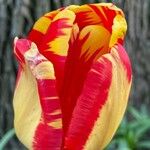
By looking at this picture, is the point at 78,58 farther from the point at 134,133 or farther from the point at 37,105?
the point at 134,133

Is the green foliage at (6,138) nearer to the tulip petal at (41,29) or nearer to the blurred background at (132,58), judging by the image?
the blurred background at (132,58)

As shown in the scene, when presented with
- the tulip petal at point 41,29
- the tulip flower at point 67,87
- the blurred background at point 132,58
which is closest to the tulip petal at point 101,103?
the tulip flower at point 67,87

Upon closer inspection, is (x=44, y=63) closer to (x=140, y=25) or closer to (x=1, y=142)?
(x=1, y=142)

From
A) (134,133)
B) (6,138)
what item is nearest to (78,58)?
(6,138)

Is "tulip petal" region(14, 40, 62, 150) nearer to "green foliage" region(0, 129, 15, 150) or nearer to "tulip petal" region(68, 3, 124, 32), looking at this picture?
"tulip petal" region(68, 3, 124, 32)

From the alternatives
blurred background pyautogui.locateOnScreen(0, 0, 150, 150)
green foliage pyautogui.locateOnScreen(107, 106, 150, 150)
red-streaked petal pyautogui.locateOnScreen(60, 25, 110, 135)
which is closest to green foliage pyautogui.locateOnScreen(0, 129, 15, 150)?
blurred background pyautogui.locateOnScreen(0, 0, 150, 150)

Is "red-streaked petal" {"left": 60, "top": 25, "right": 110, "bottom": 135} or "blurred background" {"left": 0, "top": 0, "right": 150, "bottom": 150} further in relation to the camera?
"blurred background" {"left": 0, "top": 0, "right": 150, "bottom": 150}
